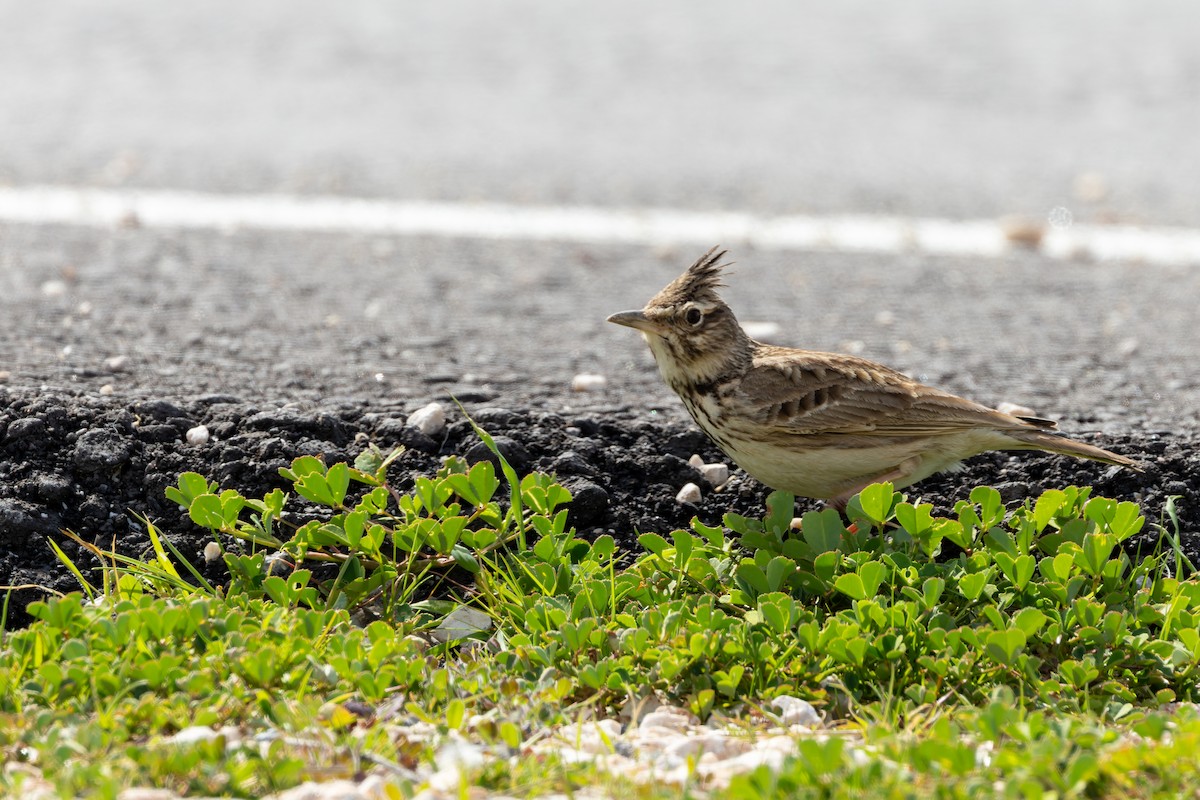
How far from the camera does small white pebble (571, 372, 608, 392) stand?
5.73 meters

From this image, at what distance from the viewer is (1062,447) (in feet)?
15.0

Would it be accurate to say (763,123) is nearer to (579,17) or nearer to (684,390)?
(579,17)

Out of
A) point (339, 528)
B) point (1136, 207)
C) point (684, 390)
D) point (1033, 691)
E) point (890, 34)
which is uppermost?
point (890, 34)

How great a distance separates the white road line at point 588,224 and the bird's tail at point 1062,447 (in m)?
3.71

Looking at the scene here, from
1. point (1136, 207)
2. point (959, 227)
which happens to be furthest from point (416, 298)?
point (1136, 207)

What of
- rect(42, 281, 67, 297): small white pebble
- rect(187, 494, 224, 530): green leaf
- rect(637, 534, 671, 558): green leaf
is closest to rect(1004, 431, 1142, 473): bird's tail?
rect(637, 534, 671, 558): green leaf

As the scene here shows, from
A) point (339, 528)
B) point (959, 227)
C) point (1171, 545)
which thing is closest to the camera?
point (339, 528)

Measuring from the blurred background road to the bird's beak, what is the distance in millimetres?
656

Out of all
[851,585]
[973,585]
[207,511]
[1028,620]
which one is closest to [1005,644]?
[1028,620]

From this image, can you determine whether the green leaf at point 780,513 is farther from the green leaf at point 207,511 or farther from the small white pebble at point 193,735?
the small white pebble at point 193,735

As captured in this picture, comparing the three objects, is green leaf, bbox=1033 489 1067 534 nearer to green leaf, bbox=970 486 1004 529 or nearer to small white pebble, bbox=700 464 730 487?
green leaf, bbox=970 486 1004 529

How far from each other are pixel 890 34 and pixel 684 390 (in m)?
7.50

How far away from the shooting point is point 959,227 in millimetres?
8742

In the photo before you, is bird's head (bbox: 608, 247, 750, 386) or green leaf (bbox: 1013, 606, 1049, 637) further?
bird's head (bbox: 608, 247, 750, 386)
